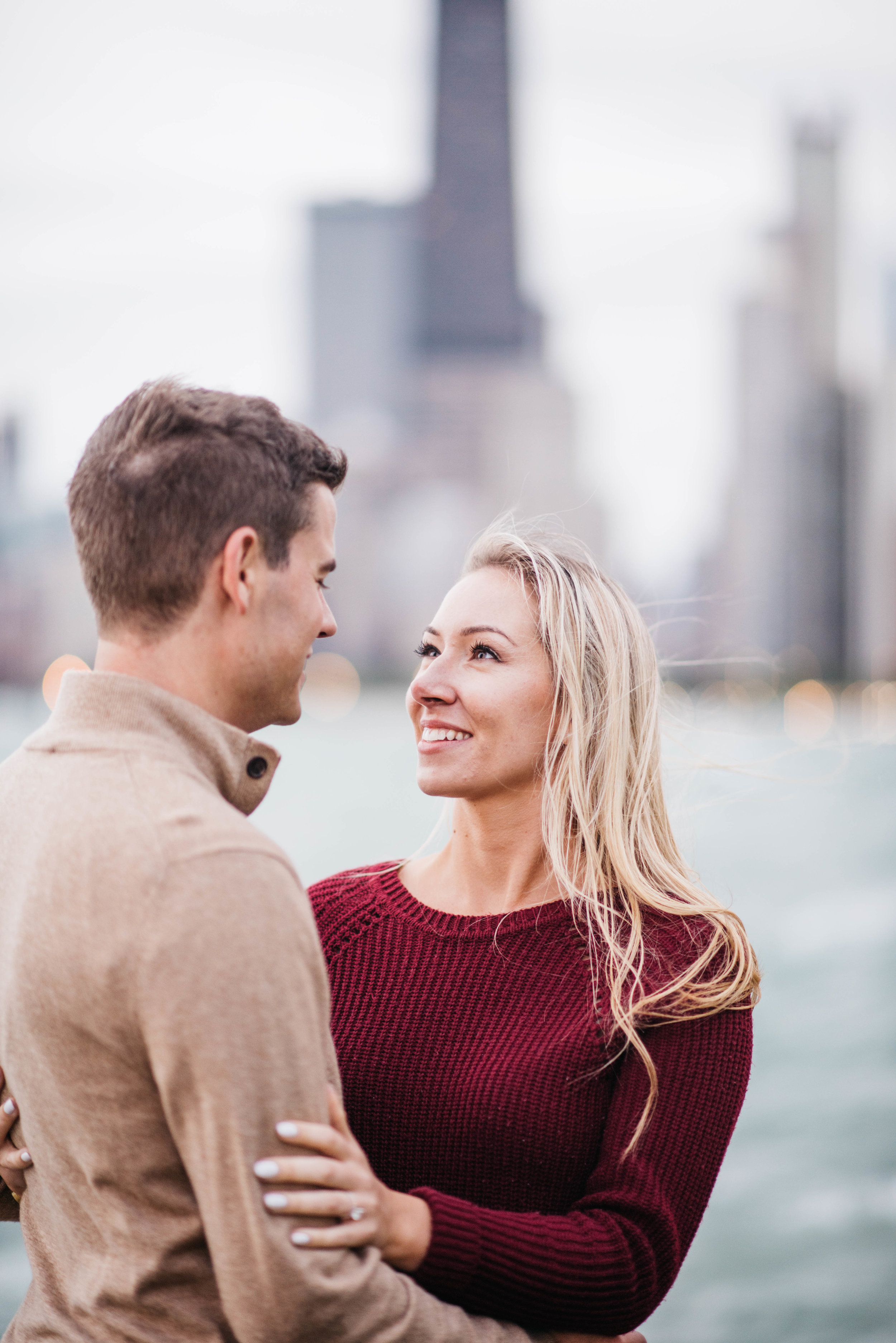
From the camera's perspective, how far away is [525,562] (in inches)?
113

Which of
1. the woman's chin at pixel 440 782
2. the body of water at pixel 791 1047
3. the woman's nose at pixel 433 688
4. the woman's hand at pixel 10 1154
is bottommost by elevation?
the body of water at pixel 791 1047

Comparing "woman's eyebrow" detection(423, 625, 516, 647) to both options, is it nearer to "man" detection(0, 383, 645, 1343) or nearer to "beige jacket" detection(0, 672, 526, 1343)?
"man" detection(0, 383, 645, 1343)

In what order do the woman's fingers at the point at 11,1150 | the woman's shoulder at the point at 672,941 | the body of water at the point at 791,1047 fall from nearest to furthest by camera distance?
the woman's fingers at the point at 11,1150, the woman's shoulder at the point at 672,941, the body of water at the point at 791,1047

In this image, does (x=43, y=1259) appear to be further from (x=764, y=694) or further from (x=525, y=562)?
(x=764, y=694)

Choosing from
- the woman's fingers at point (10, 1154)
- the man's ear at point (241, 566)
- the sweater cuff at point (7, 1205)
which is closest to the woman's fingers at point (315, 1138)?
the woman's fingers at point (10, 1154)

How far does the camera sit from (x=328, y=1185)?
1.53m

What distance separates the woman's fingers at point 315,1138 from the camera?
147cm

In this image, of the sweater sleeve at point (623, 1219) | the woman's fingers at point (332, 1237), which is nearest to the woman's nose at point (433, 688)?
the sweater sleeve at point (623, 1219)

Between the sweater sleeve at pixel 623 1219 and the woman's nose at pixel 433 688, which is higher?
the woman's nose at pixel 433 688

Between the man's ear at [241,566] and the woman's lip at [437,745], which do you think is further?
the woman's lip at [437,745]

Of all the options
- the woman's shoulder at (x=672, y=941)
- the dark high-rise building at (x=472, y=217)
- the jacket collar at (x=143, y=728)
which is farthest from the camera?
the dark high-rise building at (x=472, y=217)

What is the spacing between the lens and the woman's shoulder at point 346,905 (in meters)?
2.71

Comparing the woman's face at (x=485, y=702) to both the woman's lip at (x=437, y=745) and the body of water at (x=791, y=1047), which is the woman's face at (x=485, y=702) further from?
the body of water at (x=791, y=1047)

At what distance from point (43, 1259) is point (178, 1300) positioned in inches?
9.7
